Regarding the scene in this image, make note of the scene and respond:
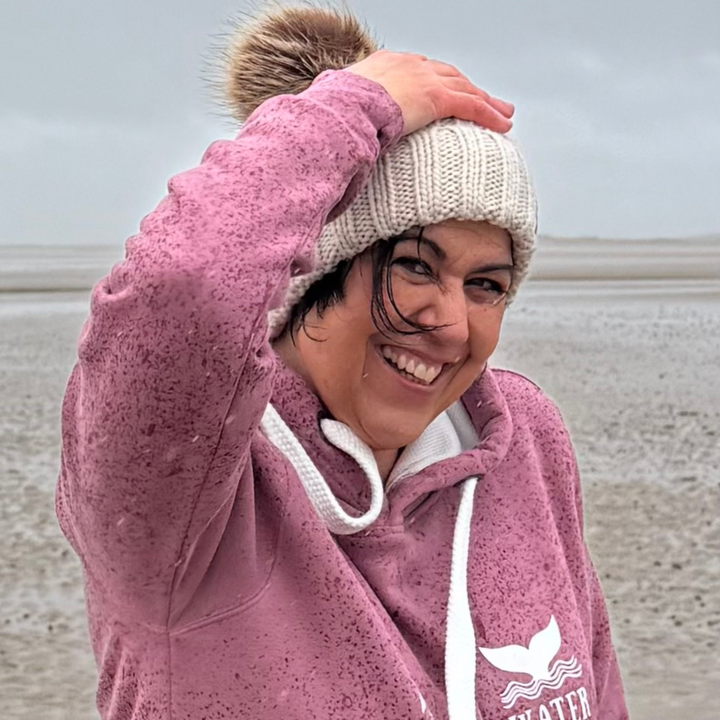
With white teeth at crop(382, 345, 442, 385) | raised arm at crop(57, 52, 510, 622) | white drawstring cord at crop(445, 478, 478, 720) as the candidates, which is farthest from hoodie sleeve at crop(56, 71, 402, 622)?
white drawstring cord at crop(445, 478, 478, 720)

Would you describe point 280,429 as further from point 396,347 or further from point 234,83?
point 234,83

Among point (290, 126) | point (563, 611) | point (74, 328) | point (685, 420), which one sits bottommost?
point (74, 328)

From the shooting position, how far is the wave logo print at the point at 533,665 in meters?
1.88

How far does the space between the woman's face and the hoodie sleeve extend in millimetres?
371

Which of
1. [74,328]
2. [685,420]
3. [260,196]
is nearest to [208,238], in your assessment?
[260,196]

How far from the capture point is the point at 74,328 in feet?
48.6

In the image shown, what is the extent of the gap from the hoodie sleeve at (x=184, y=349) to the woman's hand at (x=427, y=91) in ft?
0.97

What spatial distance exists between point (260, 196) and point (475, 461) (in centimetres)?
87

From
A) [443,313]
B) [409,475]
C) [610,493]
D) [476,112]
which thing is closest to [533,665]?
[409,475]

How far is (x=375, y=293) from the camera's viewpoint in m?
1.80

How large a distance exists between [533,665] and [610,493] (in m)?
5.72

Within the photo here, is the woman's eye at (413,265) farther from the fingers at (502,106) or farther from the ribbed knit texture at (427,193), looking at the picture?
the fingers at (502,106)

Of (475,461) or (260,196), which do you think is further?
(475,461)

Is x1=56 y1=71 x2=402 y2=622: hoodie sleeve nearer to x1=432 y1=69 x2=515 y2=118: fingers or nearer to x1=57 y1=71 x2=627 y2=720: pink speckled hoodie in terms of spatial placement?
x1=57 y1=71 x2=627 y2=720: pink speckled hoodie
